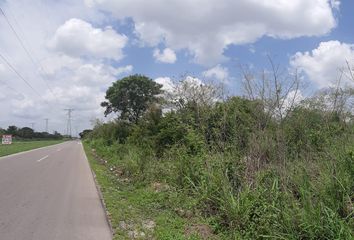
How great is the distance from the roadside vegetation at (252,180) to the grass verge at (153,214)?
2 centimetres

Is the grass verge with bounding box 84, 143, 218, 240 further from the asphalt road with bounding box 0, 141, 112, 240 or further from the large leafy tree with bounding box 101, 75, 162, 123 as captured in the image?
the large leafy tree with bounding box 101, 75, 162, 123

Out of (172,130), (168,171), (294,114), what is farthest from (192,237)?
(172,130)

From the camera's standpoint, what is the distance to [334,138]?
9344 mm

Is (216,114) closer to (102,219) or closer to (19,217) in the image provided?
(102,219)

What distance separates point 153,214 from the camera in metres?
10.2

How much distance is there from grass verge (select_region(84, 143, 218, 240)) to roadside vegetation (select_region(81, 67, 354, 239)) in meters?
0.02

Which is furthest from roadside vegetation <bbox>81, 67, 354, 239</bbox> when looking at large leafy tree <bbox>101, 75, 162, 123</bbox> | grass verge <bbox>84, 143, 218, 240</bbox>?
large leafy tree <bbox>101, 75, 162, 123</bbox>

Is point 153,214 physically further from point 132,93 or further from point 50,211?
point 132,93

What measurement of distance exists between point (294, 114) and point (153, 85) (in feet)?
186

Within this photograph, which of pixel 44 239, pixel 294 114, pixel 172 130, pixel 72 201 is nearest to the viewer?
pixel 44 239

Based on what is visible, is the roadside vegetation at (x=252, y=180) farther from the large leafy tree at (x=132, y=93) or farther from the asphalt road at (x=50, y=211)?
the large leafy tree at (x=132, y=93)

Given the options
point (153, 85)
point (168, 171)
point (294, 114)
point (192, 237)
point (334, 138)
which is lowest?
point (192, 237)

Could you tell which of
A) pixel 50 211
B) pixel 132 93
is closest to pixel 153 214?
pixel 50 211

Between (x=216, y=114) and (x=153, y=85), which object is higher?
(x=153, y=85)
